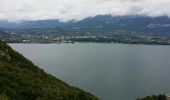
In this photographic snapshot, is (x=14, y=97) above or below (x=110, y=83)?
above

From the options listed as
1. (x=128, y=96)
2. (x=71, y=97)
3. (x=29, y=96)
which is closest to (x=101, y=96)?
(x=128, y=96)

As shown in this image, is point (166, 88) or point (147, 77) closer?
point (166, 88)

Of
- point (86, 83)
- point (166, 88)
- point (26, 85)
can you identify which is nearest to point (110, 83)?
point (86, 83)

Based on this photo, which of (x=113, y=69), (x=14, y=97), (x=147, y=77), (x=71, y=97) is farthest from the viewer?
(x=113, y=69)

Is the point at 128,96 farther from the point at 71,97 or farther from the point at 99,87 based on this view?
the point at 71,97

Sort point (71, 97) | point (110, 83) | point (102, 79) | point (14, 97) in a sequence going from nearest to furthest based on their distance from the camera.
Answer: point (14, 97)
point (71, 97)
point (110, 83)
point (102, 79)

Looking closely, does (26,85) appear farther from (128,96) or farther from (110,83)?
(110,83)

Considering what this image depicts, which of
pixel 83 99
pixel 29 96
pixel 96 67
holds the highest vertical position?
pixel 29 96

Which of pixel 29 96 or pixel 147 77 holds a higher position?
pixel 29 96

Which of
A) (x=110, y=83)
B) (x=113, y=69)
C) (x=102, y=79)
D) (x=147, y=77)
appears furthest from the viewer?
(x=113, y=69)
